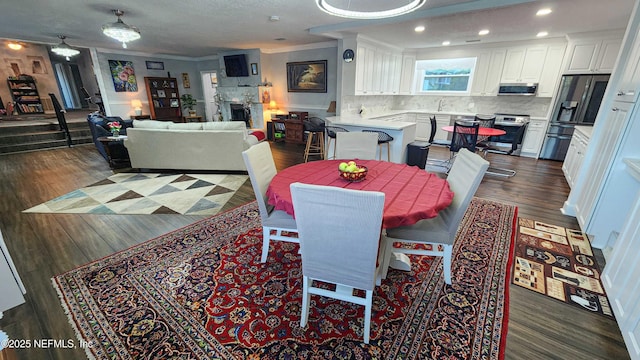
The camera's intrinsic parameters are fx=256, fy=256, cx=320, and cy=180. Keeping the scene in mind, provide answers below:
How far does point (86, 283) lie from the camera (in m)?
1.94

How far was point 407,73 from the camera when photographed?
275 inches

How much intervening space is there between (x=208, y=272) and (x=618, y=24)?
21.9 ft

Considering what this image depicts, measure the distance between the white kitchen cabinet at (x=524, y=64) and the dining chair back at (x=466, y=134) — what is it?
2.68m

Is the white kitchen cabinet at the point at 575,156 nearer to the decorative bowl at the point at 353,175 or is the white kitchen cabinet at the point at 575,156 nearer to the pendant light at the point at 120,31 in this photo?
the decorative bowl at the point at 353,175

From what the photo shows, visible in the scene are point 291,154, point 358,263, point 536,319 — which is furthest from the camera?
point 291,154

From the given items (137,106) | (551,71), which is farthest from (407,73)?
(137,106)

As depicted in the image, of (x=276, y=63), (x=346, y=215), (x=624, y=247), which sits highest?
(x=276, y=63)

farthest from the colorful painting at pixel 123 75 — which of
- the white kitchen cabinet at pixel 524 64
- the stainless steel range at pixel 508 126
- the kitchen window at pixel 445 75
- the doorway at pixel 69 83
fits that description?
the white kitchen cabinet at pixel 524 64

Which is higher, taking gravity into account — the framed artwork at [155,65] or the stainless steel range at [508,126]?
the framed artwork at [155,65]

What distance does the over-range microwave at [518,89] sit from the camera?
212 inches

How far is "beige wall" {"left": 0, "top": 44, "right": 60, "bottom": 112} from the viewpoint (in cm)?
838

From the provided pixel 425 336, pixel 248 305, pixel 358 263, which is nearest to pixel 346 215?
pixel 358 263

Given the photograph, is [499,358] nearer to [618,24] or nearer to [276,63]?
[618,24]

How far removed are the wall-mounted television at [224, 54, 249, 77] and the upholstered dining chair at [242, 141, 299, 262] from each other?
622cm
